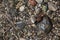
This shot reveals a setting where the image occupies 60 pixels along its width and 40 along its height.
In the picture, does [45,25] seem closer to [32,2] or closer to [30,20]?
[30,20]

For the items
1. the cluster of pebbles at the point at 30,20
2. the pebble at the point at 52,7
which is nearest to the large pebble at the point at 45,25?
the cluster of pebbles at the point at 30,20

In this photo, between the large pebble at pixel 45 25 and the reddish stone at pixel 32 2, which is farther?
the reddish stone at pixel 32 2

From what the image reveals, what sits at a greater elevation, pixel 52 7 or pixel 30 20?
pixel 52 7

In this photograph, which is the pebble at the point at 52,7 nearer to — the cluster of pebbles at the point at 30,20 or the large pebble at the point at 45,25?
the cluster of pebbles at the point at 30,20

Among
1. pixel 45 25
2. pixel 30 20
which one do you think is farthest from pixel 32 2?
pixel 45 25

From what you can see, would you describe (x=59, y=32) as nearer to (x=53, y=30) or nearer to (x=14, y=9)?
(x=53, y=30)

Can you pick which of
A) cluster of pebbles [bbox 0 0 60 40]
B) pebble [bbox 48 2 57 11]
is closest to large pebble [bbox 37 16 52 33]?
cluster of pebbles [bbox 0 0 60 40]

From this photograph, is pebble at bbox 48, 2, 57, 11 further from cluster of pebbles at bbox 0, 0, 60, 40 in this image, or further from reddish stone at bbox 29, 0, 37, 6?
reddish stone at bbox 29, 0, 37, 6

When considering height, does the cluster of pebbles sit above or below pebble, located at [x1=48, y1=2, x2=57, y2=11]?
below

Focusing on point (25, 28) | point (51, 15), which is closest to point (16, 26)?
point (25, 28)
